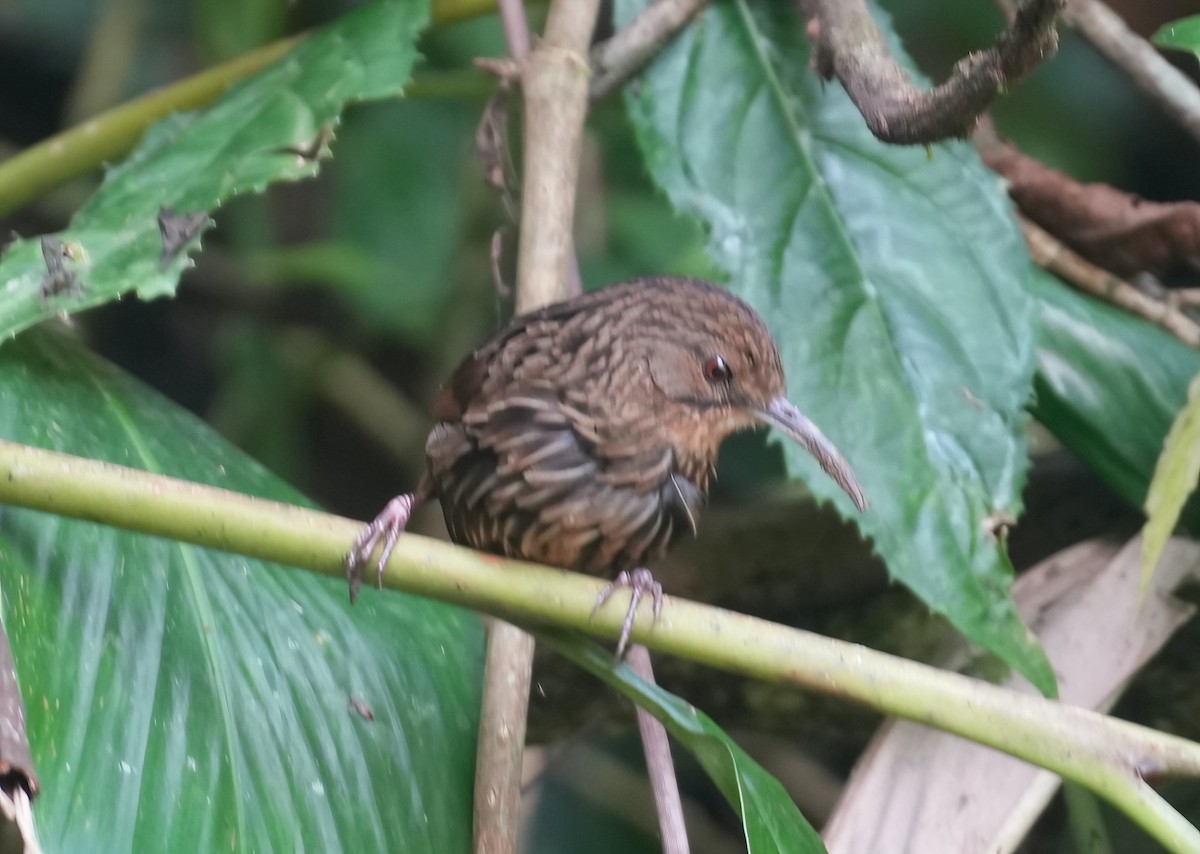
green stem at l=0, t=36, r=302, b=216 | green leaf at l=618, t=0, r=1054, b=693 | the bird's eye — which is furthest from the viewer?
Answer: green stem at l=0, t=36, r=302, b=216

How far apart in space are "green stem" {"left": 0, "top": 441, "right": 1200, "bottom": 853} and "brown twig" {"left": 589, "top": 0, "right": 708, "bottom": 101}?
923 millimetres

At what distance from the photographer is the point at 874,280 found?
1.53 metres

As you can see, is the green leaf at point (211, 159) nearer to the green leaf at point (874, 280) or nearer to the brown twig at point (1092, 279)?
the green leaf at point (874, 280)

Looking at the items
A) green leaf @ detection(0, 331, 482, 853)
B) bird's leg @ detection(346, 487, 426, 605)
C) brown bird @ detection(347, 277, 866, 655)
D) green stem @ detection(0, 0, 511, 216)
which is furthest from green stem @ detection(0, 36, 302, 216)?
bird's leg @ detection(346, 487, 426, 605)

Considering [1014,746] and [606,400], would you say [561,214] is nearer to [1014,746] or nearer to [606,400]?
[606,400]

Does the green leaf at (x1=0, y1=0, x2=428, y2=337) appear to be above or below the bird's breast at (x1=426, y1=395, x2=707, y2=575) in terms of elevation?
above

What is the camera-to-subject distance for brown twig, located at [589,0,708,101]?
5.35 feet

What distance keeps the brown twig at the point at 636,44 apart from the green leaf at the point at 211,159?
0.26 meters

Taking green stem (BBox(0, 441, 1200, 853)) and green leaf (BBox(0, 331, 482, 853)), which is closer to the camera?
green stem (BBox(0, 441, 1200, 853))

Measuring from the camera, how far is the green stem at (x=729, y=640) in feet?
2.87

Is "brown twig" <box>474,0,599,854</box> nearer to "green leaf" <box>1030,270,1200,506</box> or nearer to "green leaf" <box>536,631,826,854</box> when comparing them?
"green leaf" <box>536,631,826,854</box>

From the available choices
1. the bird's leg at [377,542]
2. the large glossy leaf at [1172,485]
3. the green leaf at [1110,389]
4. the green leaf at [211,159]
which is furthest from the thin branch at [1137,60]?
the bird's leg at [377,542]

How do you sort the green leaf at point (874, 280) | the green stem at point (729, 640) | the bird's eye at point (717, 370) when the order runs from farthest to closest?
1. the green leaf at point (874, 280)
2. the bird's eye at point (717, 370)
3. the green stem at point (729, 640)

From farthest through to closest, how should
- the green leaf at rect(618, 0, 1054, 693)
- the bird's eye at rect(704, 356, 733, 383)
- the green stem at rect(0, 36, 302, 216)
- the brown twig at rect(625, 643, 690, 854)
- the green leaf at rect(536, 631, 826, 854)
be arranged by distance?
1. the green stem at rect(0, 36, 302, 216)
2. the green leaf at rect(618, 0, 1054, 693)
3. the bird's eye at rect(704, 356, 733, 383)
4. the brown twig at rect(625, 643, 690, 854)
5. the green leaf at rect(536, 631, 826, 854)
